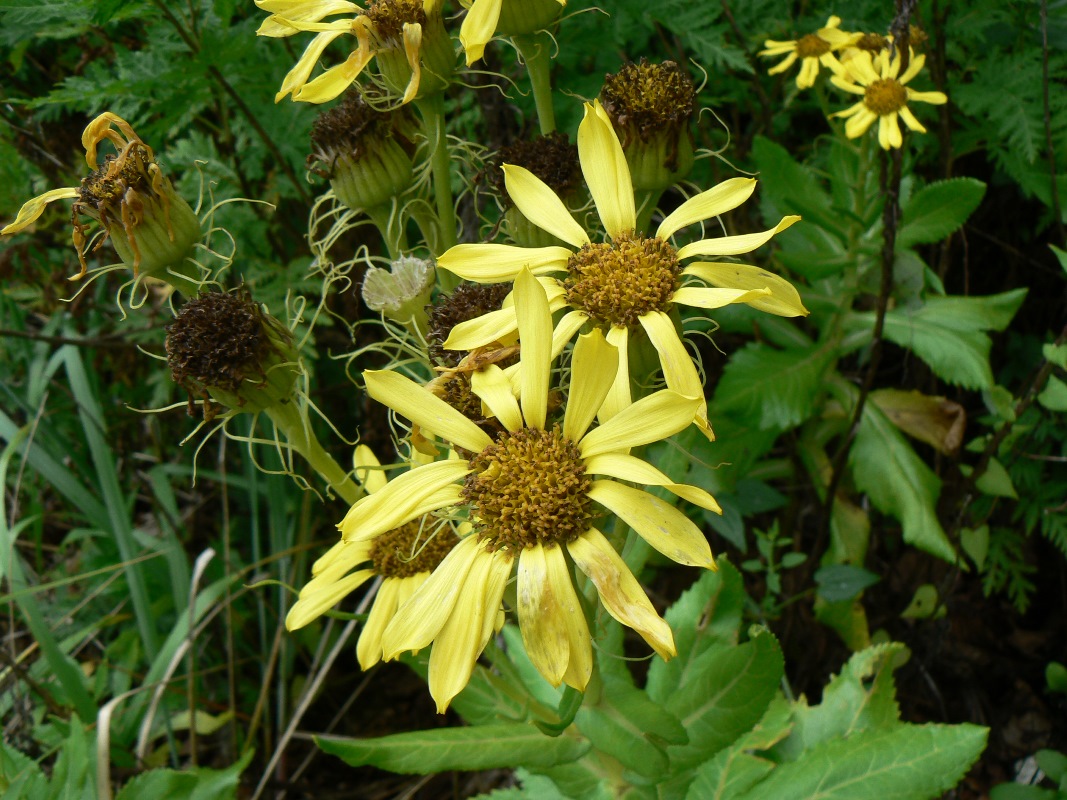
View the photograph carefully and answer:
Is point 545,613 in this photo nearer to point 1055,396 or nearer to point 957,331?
point 1055,396

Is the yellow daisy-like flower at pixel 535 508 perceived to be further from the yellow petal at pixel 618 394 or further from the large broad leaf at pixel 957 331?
the large broad leaf at pixel 957 331

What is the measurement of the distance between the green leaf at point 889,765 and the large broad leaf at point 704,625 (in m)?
0.24

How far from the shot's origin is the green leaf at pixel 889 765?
1349mm

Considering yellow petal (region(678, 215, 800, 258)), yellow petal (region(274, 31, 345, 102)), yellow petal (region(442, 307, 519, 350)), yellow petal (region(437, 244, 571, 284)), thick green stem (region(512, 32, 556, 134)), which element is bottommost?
yellow petal (region(678, 215, 800, 258))

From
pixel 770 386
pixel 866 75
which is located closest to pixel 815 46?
pixel 866 75

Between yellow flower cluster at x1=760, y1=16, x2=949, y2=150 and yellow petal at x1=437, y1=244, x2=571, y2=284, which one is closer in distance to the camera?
yellow petal at x1=437, y1=244, x2=571, y2=284

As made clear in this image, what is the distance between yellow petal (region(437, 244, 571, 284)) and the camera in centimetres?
112

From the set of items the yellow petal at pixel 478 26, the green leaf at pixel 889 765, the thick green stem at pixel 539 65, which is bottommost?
the green leaf at pixel 889 765

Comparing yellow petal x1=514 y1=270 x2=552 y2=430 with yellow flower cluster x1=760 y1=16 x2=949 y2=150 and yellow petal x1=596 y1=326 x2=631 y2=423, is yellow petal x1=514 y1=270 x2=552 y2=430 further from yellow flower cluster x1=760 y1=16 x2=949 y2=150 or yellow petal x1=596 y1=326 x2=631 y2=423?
yellow flower cluster x1=760 y1=16 x2=949 y2=150

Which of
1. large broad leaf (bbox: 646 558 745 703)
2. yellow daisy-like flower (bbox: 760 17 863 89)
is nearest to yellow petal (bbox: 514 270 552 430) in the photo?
large broad leaf (bbox: 646 558 745 703)

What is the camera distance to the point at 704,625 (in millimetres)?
1594

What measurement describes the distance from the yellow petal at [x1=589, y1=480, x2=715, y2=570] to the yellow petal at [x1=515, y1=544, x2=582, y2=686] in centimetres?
10

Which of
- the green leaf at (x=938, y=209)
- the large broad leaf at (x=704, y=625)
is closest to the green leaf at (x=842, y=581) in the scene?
the large broad leaf at (x=704, y=625)

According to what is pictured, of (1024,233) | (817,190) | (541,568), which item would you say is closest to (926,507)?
(817,190)
